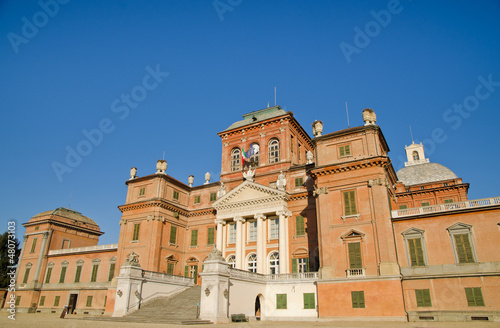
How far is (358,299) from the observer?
2628 centimetres

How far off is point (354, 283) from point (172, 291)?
1762cm

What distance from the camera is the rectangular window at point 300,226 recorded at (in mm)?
34828

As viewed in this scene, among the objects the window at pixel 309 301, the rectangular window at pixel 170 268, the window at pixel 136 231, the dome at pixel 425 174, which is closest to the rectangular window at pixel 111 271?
the window at pixel 136 231

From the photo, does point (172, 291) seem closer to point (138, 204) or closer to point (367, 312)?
point (138, 204)

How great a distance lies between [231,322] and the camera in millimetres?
24922

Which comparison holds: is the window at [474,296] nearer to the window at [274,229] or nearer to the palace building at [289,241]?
the palace building at [289,241]

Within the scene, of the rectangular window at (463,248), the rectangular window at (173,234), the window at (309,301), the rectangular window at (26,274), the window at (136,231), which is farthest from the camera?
the rectangular window at (26,274)

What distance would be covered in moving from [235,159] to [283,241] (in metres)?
14.3

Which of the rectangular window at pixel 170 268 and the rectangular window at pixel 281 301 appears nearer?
the rectangular window at pixel 281 301

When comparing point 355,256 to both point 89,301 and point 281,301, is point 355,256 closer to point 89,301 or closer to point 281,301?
point 281,301

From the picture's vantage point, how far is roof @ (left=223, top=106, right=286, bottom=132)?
44.8 metres

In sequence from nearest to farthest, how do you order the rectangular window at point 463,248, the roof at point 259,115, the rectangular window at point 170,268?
the rectangular window at point 463,248
the rectangular window at point 170,268
the roof at point 259,115

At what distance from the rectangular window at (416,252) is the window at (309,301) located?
845 centimetres

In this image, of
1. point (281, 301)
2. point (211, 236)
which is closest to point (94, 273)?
point (211, 236)
